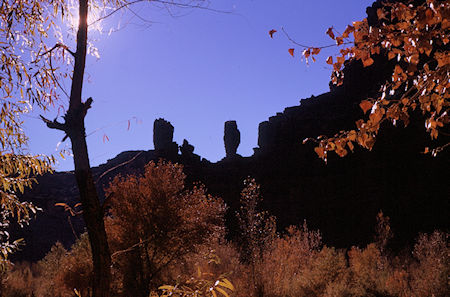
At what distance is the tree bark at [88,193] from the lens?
331 centimetres

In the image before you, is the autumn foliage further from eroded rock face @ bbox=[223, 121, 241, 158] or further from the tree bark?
eroded rock face @ bbox=[223, 121, 241, 158]

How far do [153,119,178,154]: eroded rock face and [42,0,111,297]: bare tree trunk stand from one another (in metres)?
63.6

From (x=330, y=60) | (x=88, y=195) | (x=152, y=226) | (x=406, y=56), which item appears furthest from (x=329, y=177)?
(x=88, y=195)

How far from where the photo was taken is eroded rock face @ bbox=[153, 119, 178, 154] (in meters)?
67.4

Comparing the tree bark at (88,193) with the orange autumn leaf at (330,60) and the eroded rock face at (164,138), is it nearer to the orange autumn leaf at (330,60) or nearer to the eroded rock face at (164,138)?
the orange autumn leaf at (330,60)

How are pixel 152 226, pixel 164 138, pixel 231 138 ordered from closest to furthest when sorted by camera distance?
pixel 152 226, pixel 164 138, pixel 231 138

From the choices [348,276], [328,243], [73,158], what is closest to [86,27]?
[73,158]

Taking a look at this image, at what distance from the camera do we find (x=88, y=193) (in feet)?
11.0

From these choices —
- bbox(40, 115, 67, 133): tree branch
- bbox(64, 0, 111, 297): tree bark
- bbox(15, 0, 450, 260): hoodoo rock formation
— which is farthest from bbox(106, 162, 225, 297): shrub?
bbox(15, 0, 450, 260): hoodoo rock formation

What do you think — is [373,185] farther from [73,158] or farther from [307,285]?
[73,158]

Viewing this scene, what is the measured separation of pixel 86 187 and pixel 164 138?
67.1 meters

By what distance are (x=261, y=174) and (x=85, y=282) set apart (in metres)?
44.0

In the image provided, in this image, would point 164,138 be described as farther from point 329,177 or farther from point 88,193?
point 88,193

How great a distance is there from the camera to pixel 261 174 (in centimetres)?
6012
